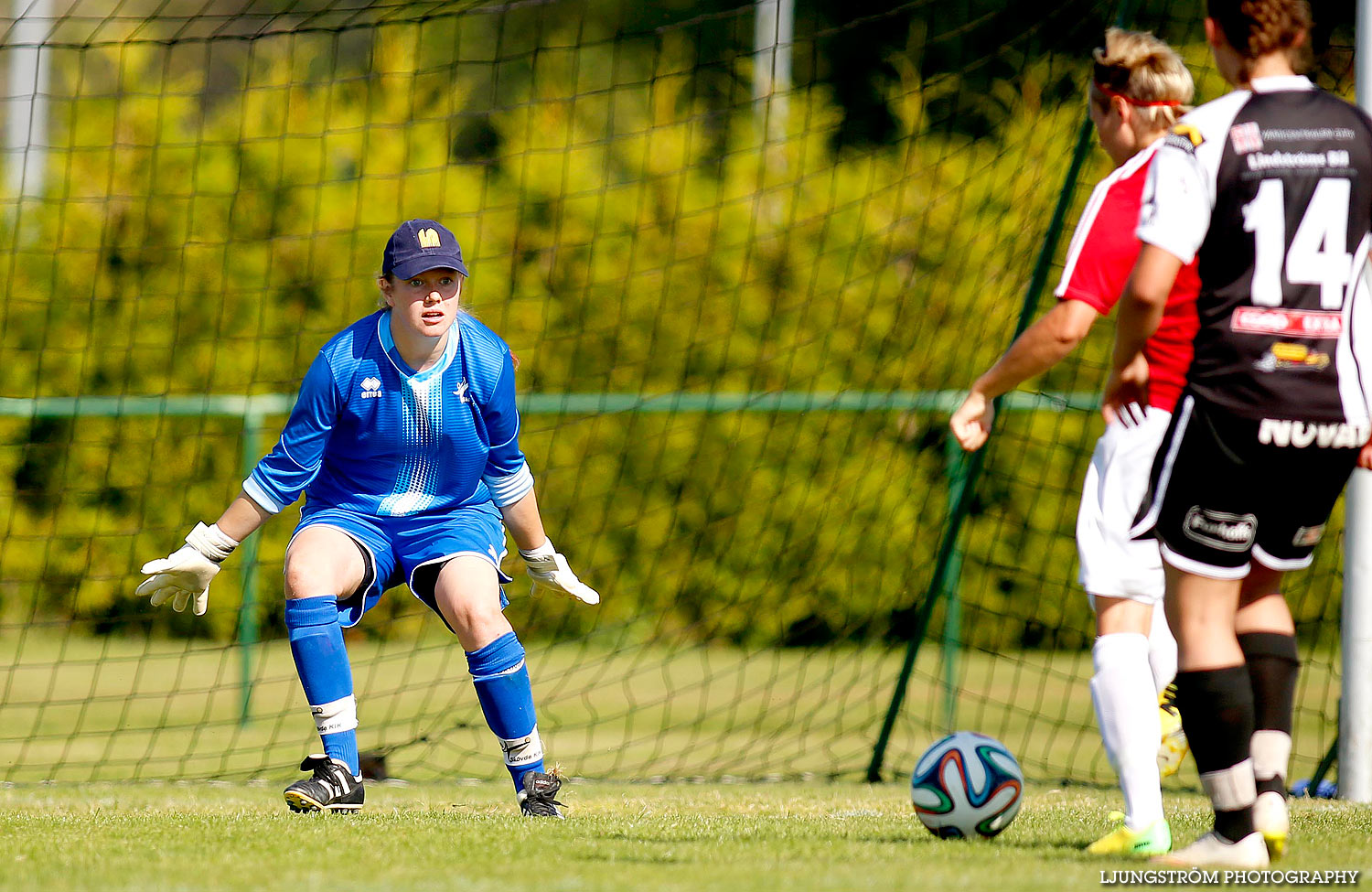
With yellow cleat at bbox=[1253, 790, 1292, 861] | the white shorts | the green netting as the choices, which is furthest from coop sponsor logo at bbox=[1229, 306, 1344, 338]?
the green netting

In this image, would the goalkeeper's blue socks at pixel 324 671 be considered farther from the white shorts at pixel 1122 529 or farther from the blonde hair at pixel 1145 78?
the blonde hair at pixel 1145 78

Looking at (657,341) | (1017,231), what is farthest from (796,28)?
(1017,231)

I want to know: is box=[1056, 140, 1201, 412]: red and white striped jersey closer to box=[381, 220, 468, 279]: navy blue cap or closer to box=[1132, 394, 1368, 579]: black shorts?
box=[1132, 394, 1368, 579]: black shorts

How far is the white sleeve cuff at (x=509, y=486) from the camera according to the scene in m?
4.47

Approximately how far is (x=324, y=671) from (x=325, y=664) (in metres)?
0.02

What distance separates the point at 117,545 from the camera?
9477 mm

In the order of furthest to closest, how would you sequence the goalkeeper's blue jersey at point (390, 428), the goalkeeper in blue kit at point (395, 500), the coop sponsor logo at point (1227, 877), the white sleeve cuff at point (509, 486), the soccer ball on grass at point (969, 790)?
the white sleeve cuff at point (509, 486), the goalkeeper's blue jersey at point (390, 428), the goalkeeper in blue kit at point (395, 500), the soccer ball on grass at point (969, 790), the coop sponsor logo at point (1227, 877)

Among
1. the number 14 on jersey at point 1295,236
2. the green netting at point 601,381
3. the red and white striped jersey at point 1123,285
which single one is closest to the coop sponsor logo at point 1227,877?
the red and white striped jersey at point 1123,285

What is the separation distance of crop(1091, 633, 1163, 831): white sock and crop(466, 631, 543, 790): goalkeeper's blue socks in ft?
5.30

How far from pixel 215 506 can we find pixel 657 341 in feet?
10.1

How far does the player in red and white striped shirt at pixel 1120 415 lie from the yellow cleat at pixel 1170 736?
1045 millimetres

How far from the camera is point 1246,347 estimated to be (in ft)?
9.36

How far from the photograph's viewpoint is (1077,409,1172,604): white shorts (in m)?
3.33

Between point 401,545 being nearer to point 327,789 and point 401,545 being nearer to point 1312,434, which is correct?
point 327,789
